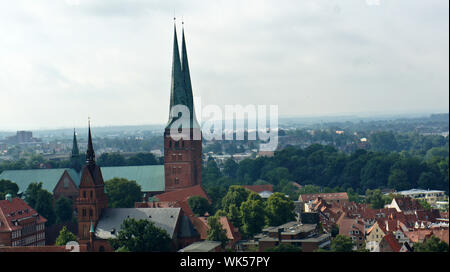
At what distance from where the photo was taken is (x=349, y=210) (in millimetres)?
57156

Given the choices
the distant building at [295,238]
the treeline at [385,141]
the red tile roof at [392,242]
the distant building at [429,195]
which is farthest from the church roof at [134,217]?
the treeline at [385,141]

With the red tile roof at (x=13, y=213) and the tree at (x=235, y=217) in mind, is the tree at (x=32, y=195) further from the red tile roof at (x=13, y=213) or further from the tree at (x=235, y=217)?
the tree at (x=235, y=217)

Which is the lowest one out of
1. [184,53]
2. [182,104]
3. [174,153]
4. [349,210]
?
[349,210]

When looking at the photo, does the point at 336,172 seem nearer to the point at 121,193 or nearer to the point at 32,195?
the point at 121,193

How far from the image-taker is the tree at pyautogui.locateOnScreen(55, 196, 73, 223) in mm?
51500

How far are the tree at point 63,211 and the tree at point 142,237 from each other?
48.7 ft

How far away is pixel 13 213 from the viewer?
4441cm

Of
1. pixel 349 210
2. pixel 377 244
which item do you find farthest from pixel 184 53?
pixel 377 244

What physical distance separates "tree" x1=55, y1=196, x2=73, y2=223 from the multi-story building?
4.26 m

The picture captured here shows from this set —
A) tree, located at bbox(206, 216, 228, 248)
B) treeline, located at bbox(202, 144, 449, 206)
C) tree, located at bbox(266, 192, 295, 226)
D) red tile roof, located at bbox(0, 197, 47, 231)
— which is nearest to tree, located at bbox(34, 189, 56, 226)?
red tile roof, located at bbox(0, 197, 47, 231)

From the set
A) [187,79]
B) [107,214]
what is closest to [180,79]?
[187,79]
